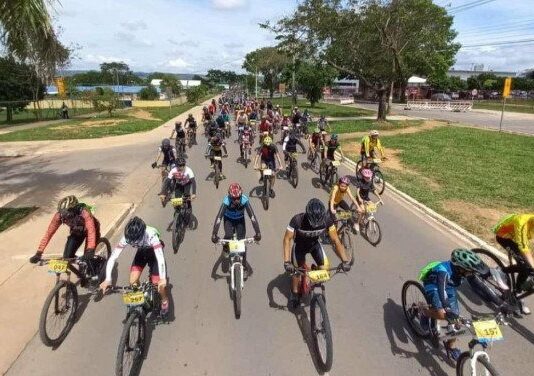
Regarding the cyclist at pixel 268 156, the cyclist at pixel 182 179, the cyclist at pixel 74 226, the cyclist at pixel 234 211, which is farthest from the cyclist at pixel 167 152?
the cyclist at pixel 74 226

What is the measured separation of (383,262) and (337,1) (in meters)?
27.1

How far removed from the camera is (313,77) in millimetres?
48906

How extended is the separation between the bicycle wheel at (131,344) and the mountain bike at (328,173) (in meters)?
9.22

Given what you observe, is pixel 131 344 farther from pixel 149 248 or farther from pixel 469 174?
pixel 469 174

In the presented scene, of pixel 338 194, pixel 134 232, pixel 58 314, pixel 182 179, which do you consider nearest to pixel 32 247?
pixel 182 179

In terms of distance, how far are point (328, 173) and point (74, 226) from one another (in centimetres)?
898

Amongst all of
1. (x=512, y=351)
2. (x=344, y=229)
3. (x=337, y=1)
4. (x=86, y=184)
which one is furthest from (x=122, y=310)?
(x=337, y=1)

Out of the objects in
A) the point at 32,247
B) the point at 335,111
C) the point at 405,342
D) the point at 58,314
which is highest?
the point at 335,111

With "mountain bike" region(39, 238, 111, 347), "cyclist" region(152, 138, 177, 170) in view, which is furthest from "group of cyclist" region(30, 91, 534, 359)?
"cyclist" region(152, 138, 177, 170)

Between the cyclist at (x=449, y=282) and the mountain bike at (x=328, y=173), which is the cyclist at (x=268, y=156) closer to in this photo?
the mountain bike at (x=328, y=173)

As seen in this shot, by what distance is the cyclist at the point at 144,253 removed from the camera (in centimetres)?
552

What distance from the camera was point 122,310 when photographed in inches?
253

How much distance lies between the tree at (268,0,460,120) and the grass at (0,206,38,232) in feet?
84.4

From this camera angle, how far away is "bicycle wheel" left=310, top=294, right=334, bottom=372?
503 centimetres
